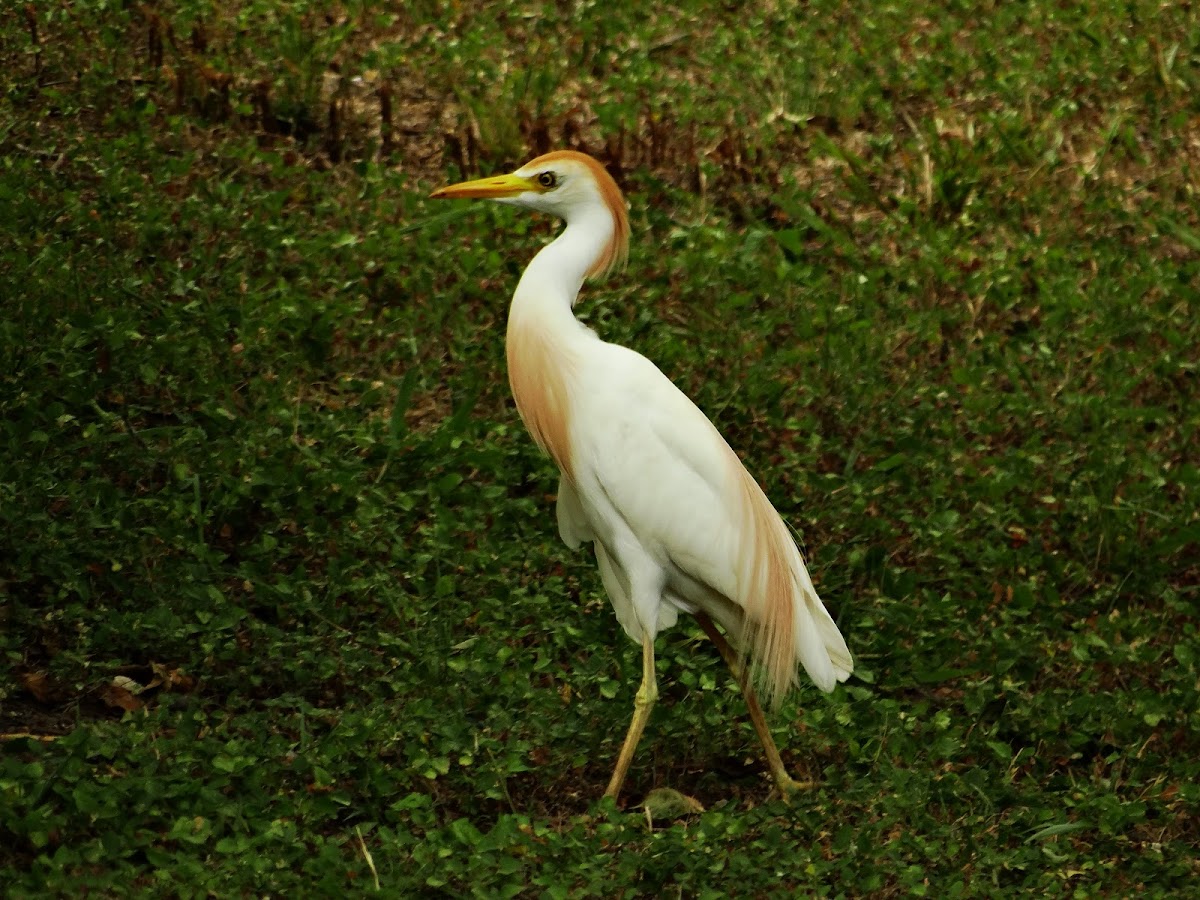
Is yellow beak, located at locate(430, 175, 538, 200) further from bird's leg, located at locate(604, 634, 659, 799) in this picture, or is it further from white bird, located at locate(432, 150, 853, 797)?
bird's leg, located at locate(604, 634, 659, 799)

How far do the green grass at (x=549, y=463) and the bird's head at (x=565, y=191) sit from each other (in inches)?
43.2

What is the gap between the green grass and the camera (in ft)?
13.6

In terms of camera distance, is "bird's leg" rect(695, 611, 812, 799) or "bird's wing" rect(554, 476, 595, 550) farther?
"bird's wing" rect(554, 476, 595, 550)

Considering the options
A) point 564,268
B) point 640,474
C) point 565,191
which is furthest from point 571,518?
point 565,191

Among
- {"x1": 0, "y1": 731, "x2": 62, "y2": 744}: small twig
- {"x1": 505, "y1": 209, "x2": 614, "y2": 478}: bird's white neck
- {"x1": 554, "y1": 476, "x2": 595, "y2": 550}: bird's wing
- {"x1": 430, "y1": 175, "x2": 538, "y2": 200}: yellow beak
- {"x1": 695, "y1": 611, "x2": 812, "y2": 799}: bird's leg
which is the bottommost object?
{"x1": 695, "y1": 611, "x2": 812, "y2": 799}: bird's leg

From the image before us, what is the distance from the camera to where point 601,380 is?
4449mm

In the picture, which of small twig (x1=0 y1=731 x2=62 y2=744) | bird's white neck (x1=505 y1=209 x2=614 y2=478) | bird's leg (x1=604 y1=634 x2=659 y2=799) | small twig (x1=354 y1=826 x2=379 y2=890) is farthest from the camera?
bird's white neck (x1=505 y1=209 x2=614 y2=478)

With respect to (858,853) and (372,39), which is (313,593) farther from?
(372,39)

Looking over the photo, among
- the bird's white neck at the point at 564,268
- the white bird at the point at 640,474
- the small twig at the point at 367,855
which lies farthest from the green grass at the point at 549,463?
the bird's white neck at the point at 564,268

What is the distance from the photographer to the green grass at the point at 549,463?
416 cm

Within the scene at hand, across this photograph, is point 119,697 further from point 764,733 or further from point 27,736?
point 764,733

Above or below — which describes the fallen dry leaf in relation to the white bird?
below

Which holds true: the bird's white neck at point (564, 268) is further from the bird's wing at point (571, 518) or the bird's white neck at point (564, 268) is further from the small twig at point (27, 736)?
the small twig at point (27, 736)

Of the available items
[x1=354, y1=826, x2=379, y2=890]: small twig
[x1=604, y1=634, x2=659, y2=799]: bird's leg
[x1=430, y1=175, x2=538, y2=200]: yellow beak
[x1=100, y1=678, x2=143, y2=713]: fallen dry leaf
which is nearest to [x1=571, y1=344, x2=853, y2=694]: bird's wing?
[x1=604, y1=634, x2=659, y2=799]: bird's leg
